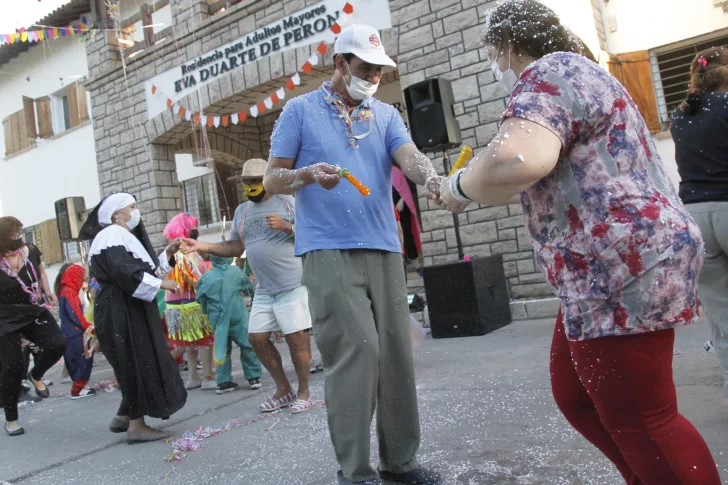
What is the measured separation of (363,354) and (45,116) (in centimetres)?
1503

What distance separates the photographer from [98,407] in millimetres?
5410

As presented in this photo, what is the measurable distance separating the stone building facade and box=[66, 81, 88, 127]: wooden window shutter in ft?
4.63

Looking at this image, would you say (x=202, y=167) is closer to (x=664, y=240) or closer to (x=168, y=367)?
(x=168, y=367)

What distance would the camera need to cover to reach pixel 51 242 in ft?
49.6

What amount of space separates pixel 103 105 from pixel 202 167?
214 cm

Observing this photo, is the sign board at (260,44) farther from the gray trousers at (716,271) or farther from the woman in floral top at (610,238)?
the woman in floral top at (610,238)

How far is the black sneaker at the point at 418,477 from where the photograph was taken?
8.09ft

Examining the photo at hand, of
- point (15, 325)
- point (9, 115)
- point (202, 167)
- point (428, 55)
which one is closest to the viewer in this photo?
point (15, 325)

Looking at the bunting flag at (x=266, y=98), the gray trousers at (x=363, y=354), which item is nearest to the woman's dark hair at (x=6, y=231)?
the gray trousers at (x=363, y=354)

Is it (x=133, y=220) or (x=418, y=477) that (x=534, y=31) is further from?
(x=133, y=220)

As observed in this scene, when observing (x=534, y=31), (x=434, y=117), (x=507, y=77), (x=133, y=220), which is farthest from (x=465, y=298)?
(x=534, y=31)

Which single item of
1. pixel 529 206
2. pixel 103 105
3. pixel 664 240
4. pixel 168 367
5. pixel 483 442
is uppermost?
pixel 103 105

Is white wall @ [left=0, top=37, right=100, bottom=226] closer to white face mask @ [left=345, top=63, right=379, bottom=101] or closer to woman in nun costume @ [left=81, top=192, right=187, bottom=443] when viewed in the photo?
woman in nun costume @ [left=81, top=192, right=187, bottom=443]

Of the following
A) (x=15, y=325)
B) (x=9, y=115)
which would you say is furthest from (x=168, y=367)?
(x=9, y=115)
